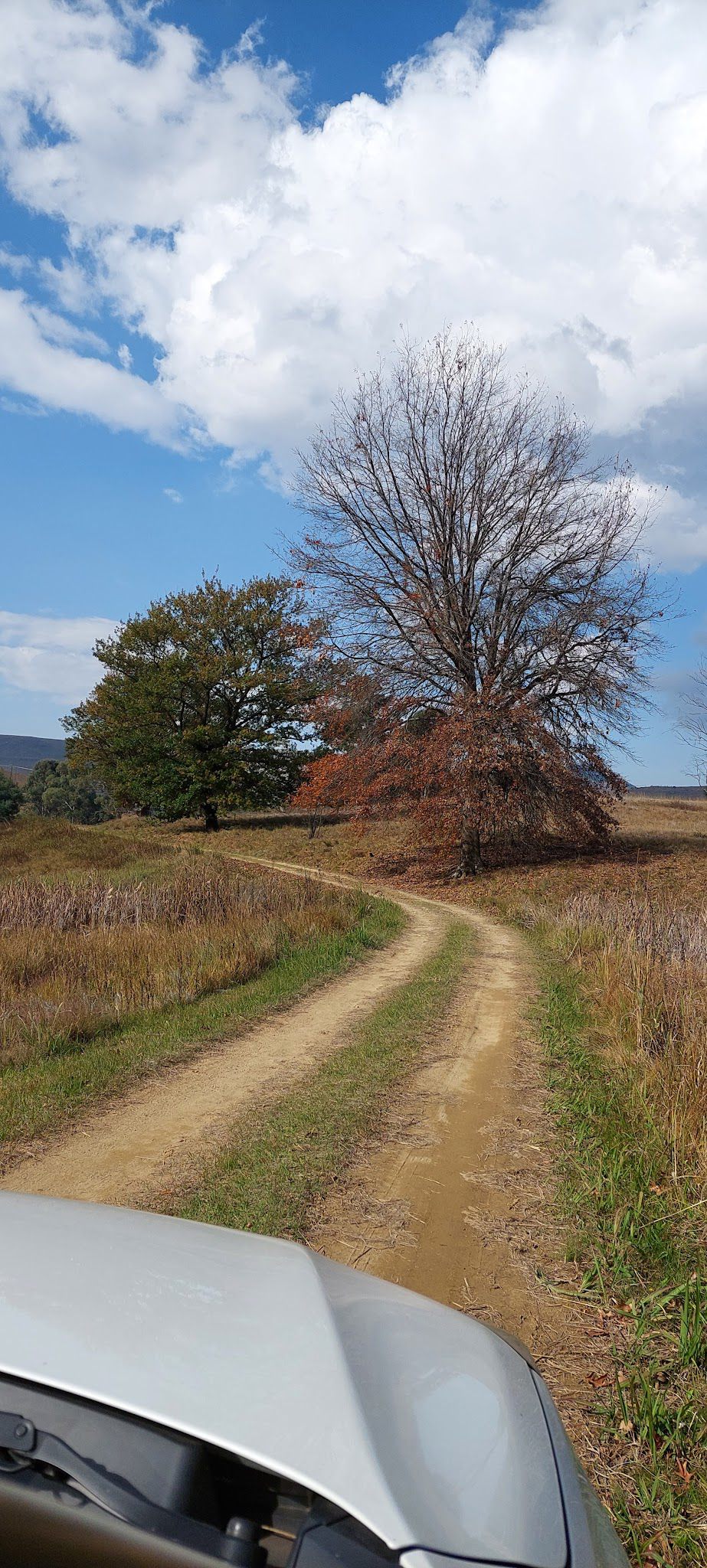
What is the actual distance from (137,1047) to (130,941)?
11.0 feet

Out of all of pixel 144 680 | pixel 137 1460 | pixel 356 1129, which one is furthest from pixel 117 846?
pixel 137 1460

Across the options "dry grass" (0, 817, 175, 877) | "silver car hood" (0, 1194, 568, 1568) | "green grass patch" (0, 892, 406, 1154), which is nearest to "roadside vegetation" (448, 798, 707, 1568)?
"silver car hood" (0, 1194, 568, 1568)

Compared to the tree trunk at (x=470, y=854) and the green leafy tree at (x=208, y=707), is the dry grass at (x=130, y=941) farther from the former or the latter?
the green leafy tree at (x=208, y=707)

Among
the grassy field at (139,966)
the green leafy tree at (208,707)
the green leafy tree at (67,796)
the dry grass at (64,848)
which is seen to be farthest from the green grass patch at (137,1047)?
the green leafy tree at (67,796)

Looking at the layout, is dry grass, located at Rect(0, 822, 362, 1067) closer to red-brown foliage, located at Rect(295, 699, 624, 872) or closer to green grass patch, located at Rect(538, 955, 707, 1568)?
green grass patch, located at Rect(538, 955, 707, 1568)

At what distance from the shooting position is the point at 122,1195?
4711 millimetres

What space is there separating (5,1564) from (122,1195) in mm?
3671

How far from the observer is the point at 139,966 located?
9.75m

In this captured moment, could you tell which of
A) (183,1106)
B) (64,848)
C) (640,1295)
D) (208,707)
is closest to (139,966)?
(183,1106)

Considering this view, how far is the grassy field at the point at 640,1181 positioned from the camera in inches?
113

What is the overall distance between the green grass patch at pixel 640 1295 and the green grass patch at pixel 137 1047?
10.5ft

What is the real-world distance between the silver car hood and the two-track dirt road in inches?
81.8

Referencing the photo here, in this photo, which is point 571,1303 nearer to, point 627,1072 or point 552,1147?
point 552,1147

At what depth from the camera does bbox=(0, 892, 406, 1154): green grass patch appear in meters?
5.93
